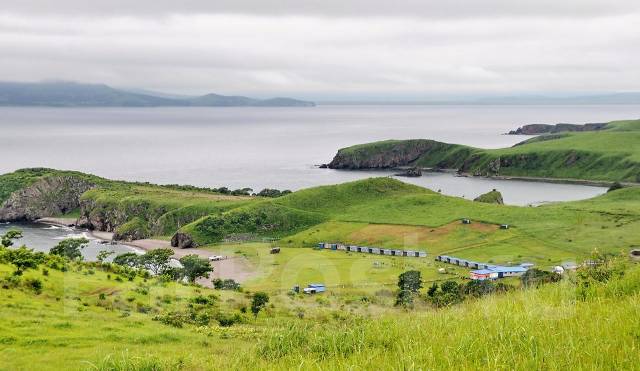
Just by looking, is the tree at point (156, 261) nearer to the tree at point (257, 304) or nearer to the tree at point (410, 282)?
the tree at point (410, 282)

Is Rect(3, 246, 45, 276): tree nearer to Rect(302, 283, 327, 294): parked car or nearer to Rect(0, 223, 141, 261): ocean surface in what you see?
Rect(302, 283, 327, 294): parked car

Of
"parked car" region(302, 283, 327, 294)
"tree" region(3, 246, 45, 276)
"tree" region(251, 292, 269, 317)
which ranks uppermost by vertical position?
"tree" region(3, 246, 45, 276)

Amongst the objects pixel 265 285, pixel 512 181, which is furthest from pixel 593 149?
pixel 265 285

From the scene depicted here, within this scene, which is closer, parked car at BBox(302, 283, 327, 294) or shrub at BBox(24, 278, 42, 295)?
shrub at BBox(24, 278, 42, 295)

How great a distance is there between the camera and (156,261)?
66.0 m

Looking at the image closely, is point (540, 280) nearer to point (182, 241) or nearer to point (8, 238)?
point (8, 238)

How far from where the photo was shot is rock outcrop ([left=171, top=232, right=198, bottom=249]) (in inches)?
3755

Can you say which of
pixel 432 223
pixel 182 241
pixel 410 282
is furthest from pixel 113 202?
pixel 410 282

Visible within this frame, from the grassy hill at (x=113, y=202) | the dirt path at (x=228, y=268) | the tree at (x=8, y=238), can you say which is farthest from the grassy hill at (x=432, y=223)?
the tree at (x=8, y=238)

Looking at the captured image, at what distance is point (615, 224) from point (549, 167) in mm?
119620

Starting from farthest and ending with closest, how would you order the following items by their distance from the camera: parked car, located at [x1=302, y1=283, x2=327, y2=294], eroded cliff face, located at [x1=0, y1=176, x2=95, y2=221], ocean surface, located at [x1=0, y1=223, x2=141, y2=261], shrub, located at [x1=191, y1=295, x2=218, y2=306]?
eroded cliff face, located at [x1=0, y1=176, x2=95, y2=221] < ocean surface, located at [x1=0, y1=223, x2=141, y2=261] < parked car, located at [x1=302, y1=283, x2=327, y2=294] < shrub, located at [x1=191, y1=295, x2=218, y2=306]

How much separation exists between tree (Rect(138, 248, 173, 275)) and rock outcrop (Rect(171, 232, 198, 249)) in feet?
Result: 82.6

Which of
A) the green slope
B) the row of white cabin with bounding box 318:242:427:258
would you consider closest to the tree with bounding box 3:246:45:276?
the row of white cabin with bounding box 318:242:427:258

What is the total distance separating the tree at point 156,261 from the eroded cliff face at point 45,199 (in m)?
74.6
